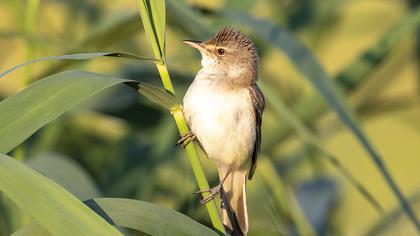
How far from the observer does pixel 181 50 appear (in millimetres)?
4391

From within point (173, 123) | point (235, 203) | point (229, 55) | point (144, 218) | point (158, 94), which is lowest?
point (144, 218)

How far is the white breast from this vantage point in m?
2.61

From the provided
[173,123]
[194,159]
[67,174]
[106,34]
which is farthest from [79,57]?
[173,123]

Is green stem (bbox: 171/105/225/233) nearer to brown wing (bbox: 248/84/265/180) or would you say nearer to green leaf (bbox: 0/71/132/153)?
green leaf (bbox: 0/71/132/153)

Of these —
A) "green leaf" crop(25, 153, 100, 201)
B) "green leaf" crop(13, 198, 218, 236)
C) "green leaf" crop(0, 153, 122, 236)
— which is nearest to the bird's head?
"green leaf" crop(25, 153, 100, 201)

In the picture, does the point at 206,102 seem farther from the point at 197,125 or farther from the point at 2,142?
the point at 2,142

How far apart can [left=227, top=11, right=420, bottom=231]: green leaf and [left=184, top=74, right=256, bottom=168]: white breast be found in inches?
8.1

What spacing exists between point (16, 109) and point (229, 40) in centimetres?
122

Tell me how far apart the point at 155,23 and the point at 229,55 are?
3.16 ft

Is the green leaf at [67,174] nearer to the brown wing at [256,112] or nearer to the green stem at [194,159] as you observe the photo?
the brown wing at [256,112]

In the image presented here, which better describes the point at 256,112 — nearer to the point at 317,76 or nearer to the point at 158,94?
the point at 317,76

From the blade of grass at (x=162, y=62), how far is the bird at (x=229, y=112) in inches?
23.7

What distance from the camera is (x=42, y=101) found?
69.5 inches

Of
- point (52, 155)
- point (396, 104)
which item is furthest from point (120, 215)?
point (396, 104)
